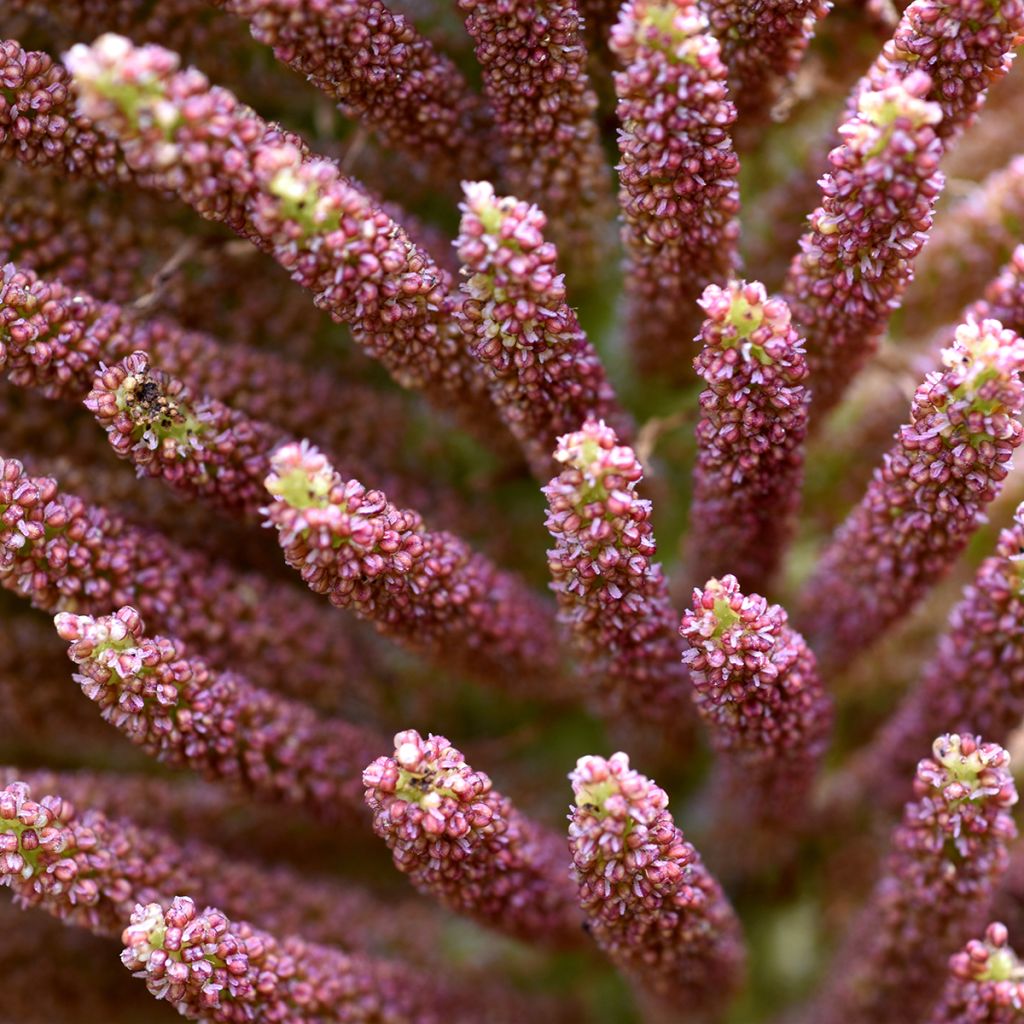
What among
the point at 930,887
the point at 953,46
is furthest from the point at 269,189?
the point at 930,887

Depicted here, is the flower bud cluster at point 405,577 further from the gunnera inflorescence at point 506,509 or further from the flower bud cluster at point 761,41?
the flower bud cluster at point 761,41

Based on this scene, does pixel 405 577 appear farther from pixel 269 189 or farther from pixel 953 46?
pixel 953 46

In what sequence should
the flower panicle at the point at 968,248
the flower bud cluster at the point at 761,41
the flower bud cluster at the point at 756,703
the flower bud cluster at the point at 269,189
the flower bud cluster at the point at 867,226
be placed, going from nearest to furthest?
the flower bud cluster at the point at 269,189 < the flower bud cluster at the point at 867,226 < the flower bud cluster at the point at 756,703 < the flower bud cluster at the point at 761,41 < the flower panicle at the point at 968,248

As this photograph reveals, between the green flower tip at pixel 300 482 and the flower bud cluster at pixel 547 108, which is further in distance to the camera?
the flower bud cluster at pixel 547 108

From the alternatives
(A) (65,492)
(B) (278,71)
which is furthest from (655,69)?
(A) (65,492)

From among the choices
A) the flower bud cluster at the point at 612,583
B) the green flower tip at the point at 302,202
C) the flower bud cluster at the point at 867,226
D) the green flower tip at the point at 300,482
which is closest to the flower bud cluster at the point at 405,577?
the green flower tip at the point at 300,482

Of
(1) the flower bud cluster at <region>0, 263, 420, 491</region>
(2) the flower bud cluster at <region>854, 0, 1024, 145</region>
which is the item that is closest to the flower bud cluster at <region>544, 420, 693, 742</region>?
(1) the flower bud cluster at <region>0, 263, 420, 491</region>
